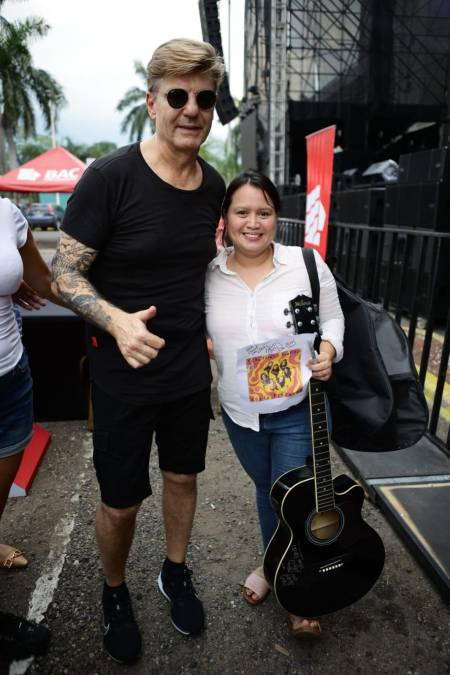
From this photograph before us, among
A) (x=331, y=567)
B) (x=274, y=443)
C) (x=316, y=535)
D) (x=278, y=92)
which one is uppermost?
(x=278, y=92)

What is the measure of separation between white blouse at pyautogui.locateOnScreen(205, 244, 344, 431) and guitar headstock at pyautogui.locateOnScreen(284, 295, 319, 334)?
3cm

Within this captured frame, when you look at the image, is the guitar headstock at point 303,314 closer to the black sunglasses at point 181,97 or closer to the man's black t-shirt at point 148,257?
the man's black t-shirt at point 148,257

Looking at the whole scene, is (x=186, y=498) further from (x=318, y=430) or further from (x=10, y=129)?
(x=10, y=129)

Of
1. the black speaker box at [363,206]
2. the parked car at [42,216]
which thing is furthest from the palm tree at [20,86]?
the black speaker box at [363,206]

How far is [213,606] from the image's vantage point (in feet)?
7.36

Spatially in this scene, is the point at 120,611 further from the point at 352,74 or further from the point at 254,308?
the point at 352,74

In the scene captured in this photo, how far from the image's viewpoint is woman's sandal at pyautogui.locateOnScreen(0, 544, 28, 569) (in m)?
2.44

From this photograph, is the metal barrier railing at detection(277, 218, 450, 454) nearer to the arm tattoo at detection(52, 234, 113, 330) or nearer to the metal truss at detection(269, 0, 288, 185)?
the arm tattoo at detection(52, 234, 113, 330)

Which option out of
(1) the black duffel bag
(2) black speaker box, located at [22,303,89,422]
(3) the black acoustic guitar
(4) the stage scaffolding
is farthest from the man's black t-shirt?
(4) the stage scaffolding

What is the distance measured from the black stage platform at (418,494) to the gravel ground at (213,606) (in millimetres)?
90

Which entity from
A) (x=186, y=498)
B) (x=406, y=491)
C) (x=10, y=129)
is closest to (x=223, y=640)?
(x=186, y=498)

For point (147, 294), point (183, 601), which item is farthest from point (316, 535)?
point (147, 294)

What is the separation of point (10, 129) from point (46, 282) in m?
36.6

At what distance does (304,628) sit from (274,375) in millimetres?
1060
